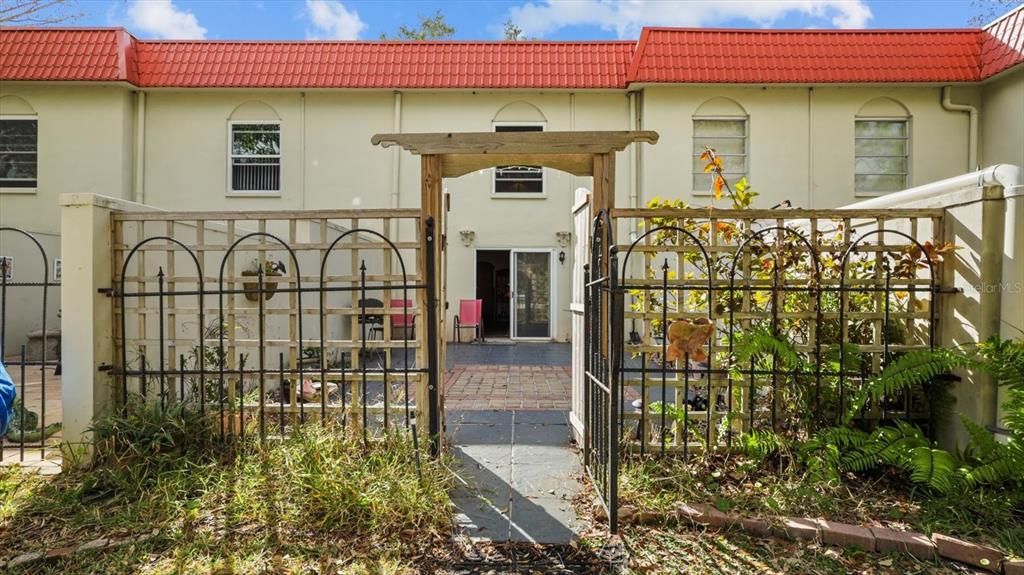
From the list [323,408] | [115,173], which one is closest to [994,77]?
[323,408]

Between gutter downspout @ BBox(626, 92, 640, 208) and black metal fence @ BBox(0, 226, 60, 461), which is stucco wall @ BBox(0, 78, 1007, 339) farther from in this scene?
black metal fence @ BBox(0, 226, 60, 461)

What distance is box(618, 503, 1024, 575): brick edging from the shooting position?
105 inches

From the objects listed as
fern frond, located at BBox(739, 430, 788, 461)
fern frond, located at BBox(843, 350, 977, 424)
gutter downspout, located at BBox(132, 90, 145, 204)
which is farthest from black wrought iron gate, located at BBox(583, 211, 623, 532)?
gutter downspout, located at BBox(132, 90, 145, 204)

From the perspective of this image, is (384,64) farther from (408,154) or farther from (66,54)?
(66,54)

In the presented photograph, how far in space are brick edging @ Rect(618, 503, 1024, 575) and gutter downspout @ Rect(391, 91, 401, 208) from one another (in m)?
9.13

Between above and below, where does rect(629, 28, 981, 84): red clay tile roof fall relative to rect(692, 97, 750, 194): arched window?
above

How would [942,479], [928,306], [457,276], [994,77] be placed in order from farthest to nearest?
[457,276] < [994,77] < [928,306] < [942,479]

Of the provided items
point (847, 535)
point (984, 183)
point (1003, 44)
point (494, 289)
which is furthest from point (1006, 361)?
point (494, 289)

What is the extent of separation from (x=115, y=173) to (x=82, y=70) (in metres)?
1.88

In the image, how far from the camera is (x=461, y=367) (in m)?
8.45

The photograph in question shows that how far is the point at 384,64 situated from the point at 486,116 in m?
2.22

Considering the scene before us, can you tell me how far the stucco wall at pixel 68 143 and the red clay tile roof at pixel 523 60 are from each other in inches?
22.8

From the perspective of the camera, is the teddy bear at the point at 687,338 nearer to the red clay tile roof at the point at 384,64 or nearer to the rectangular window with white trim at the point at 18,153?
the red clay tile roof at the point at 384,64

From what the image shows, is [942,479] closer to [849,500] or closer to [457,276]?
[849,500]
